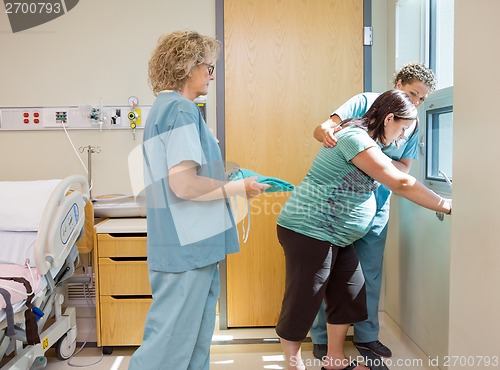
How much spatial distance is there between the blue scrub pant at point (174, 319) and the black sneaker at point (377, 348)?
3.67ft

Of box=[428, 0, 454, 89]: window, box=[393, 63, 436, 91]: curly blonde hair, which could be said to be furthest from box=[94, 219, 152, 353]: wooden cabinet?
box=[428, 0, 454, 89]: window

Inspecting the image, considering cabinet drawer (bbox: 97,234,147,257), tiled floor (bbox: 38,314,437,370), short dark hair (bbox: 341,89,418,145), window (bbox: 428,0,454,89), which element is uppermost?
Answer: window (bbox: 428,0,454,89)

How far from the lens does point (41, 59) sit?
8.87 feet

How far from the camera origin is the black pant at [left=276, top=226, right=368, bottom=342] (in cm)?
178

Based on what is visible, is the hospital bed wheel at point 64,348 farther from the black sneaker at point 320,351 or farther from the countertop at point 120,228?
the black sneaker at point 320,351

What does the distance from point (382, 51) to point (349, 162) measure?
1.32 metres

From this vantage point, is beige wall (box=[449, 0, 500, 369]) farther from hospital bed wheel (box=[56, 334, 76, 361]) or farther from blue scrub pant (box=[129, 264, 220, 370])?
hospital bed wheel (box=[56, 334, 76, 361])

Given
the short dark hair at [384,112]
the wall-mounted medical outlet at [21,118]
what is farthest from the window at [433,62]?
the wall-mounted medical outlet at [21,118]

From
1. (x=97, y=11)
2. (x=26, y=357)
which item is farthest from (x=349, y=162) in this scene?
(x=97, y=11)

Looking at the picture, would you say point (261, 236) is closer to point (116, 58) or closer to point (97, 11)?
point (116, 58)

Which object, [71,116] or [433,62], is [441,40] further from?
[71,116]

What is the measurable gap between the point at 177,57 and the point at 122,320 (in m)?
1.46

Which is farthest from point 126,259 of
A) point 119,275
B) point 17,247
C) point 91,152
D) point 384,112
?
point 384,112

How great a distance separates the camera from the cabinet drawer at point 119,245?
7.58 feet
